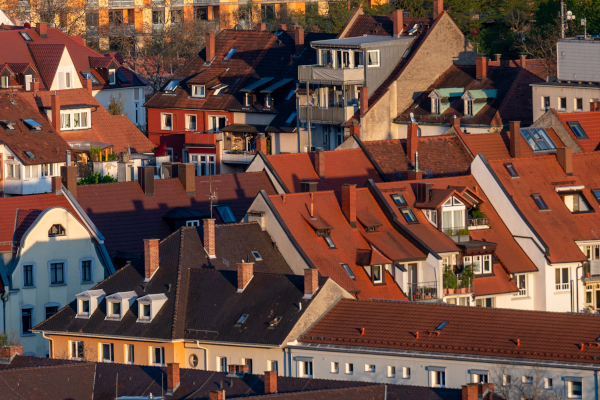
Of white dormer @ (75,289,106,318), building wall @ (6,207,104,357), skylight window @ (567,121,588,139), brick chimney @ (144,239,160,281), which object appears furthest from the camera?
skylight window @ (567,121,588,139)

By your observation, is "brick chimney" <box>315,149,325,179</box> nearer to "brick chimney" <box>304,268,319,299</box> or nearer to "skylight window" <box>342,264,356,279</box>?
"skylight window" <box>342,264,356,279</box>

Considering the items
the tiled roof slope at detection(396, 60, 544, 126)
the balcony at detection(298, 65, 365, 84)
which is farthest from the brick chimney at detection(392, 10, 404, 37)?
the balcony at detection(298, 65, 365, 84)

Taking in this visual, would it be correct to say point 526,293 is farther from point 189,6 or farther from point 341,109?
point 189,6

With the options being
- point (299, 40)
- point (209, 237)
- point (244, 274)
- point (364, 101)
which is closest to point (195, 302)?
point (244, 274)

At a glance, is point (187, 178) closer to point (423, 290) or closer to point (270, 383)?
point (423, 290)

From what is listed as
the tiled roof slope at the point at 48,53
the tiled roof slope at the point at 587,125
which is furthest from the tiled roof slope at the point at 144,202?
the tiled roof slope at the point at 48,53

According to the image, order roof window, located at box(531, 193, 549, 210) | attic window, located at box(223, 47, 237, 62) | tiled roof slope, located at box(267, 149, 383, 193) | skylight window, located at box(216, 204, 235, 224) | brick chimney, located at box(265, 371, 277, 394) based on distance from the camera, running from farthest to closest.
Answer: attic window, located at box(223, 47, 237, 62), tiled roof slope, located at box(267, 149, 383, 193), skylight window, located at box(216, 204, 235, 224), roof window, located at box(531, 193, 549, 210), brick chimney, located at box(265, 371, 277, 394)

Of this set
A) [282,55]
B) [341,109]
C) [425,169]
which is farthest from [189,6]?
[425,169]
